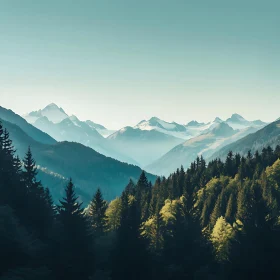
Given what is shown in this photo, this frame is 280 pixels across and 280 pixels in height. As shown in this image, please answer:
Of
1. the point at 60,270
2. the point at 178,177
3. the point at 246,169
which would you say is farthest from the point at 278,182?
the point at 60,270

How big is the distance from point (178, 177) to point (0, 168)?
8937 cm

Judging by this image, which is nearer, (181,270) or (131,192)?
(181,270)

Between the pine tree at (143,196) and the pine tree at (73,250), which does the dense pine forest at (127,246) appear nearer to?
the pine tree at (73,250)

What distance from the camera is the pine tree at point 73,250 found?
42.4 m

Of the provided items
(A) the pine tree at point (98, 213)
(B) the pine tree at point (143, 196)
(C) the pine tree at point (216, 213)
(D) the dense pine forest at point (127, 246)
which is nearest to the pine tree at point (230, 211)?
(C) the pine tree at point (216, 213)

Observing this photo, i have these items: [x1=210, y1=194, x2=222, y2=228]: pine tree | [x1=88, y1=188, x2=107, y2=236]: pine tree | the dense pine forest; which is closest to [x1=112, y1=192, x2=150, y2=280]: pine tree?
A: the dense pine forest

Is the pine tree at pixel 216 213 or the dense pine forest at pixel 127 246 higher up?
the pine tree at pixel 216 213

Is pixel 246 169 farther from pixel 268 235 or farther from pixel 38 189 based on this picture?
pixel 268 235

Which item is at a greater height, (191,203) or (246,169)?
(246,169)

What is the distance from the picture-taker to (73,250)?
44.7m

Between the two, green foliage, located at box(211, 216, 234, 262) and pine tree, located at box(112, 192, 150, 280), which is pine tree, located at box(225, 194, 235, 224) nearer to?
green foliage, located at box(211, 216, 234, 262)

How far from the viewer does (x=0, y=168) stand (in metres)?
66.8

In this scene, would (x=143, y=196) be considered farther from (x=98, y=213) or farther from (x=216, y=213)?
(x=98, y=213)

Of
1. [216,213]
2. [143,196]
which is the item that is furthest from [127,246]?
[143,196]
